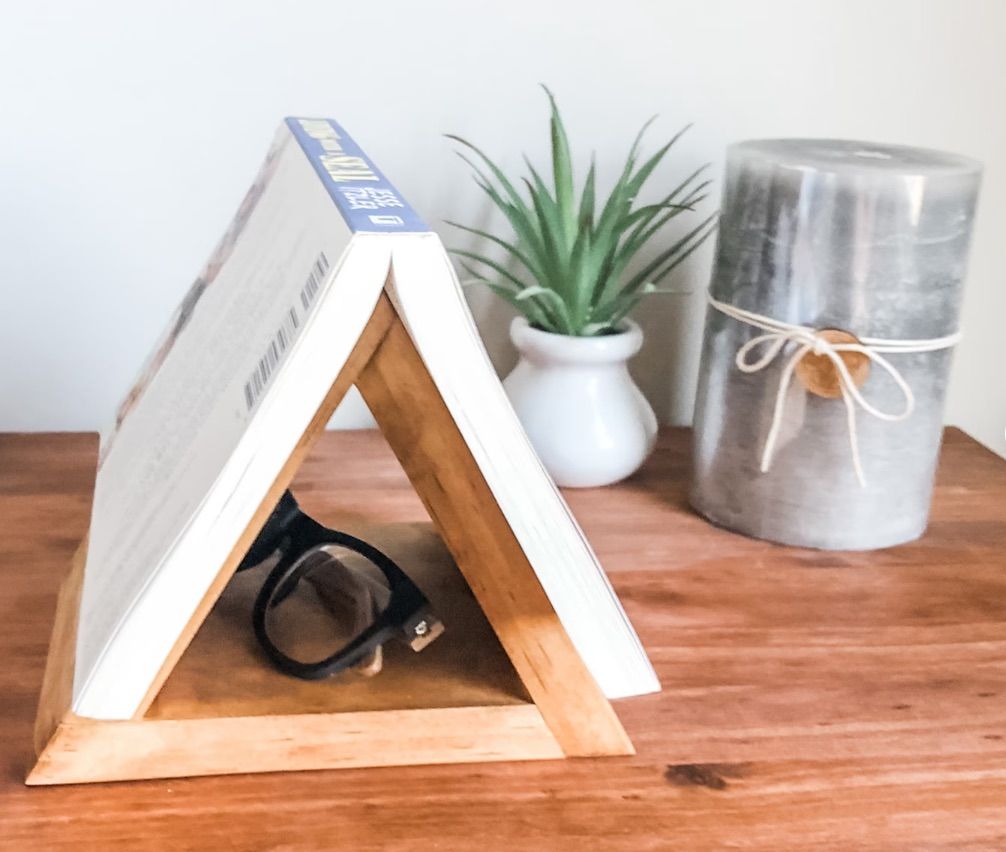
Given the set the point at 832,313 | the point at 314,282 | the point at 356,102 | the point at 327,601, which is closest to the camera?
the point at 314,282

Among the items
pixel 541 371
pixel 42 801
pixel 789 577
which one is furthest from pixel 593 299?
pixel 42 801

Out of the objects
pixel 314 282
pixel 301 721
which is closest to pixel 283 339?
pixel 314 282

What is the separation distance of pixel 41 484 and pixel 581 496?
0.35 meters

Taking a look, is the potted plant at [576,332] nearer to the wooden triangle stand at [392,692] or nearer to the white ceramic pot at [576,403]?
the white ceramic pot at [576,403]

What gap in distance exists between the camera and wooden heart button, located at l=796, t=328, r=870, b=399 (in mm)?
600

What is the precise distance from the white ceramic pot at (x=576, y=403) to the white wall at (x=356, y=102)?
0.12 metres

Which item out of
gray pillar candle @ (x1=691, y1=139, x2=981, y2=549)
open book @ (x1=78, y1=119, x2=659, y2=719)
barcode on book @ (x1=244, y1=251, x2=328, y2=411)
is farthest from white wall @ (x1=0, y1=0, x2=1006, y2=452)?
barcode on book @ (x1=244, y1=251, x2=328, y2=411)

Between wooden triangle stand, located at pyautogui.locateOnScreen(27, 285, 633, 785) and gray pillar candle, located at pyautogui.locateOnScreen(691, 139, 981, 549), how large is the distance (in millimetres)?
251

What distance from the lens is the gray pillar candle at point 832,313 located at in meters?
0.59

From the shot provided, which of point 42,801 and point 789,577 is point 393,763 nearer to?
point 42,801

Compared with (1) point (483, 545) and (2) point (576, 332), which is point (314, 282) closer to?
(1) point (483, 545)

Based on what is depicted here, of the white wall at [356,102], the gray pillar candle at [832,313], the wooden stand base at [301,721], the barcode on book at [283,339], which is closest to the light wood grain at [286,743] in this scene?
the wooden stand base at [301,721]

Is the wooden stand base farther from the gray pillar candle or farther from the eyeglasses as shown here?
the gray pillar candle

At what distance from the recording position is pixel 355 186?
408 millimetres
